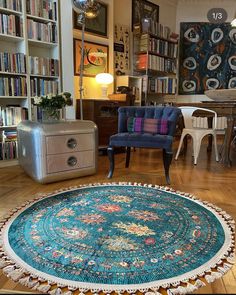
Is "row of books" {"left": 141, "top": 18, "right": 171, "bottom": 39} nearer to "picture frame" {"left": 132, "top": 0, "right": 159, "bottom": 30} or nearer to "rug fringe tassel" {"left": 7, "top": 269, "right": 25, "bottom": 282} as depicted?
Result: "picture frame" {"left": 132, "top": 0, "right": 159, "bottom": 30}

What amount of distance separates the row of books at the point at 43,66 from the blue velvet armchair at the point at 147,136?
1.19 metres

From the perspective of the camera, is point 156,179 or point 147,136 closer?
point 147,136

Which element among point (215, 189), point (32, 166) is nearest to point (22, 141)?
point (32, 166)

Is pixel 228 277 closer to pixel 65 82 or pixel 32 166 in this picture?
pixel 32 166

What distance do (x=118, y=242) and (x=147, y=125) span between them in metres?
1.63

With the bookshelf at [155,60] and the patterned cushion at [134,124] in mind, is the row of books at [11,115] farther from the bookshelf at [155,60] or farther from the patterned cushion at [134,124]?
the bookshelf at [155,60]

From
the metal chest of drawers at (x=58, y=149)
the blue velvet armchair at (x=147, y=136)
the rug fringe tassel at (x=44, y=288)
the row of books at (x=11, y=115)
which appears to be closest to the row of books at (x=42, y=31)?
the row of books at (x=11, y=115)

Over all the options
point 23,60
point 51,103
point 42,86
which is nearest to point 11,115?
point 42,86

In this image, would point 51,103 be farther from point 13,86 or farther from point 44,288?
point 44,288

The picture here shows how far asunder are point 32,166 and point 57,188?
14.0 inches

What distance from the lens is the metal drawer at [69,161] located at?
238 cm

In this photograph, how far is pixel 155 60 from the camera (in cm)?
471

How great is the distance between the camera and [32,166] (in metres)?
2.45

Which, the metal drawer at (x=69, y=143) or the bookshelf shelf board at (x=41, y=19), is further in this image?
the bookshelf shelf board at (x=41, y=19)
